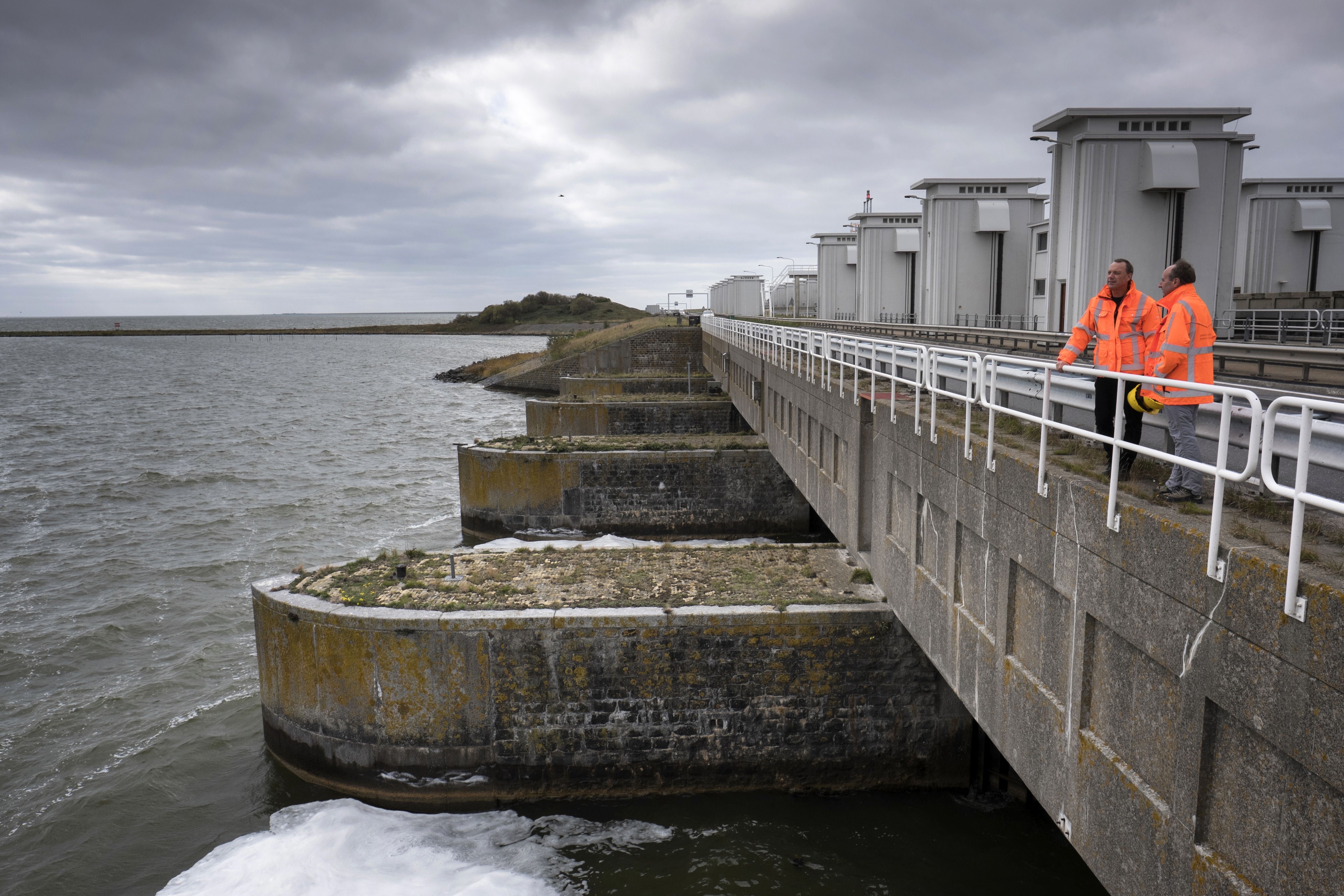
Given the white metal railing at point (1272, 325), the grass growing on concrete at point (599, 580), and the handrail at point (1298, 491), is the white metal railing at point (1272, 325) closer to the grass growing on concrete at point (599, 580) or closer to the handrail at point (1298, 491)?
the grass growing on concrete at point (599, 580)

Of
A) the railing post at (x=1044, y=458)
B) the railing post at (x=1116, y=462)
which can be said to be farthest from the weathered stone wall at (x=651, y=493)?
the railing post at (x=1116, y=462)

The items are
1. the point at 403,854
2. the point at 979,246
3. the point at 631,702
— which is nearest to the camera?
the point at 403,854

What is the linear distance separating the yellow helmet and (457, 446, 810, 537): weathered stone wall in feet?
57.6

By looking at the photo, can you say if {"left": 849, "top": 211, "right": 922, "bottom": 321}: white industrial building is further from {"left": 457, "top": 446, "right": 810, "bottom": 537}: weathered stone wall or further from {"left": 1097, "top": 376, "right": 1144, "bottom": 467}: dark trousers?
{"left": 1097, "top": 376, "right": 1144, "bottom": 467}: dark trousers

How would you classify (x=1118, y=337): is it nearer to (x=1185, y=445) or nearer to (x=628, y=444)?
(x=1185, y=445)

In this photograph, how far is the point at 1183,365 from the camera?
566cm

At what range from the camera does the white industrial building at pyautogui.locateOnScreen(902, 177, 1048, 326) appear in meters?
35.8

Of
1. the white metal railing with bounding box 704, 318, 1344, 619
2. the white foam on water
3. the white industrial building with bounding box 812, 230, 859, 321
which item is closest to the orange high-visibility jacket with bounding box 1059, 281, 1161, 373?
the white metal railing with bounding box 704, 318, 1344, 619

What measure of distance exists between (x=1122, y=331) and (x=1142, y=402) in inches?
39.7

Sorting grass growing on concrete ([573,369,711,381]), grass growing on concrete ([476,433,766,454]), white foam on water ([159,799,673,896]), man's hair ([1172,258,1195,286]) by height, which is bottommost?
white foam on water ([159,799,673,896])

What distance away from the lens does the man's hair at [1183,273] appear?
5734 mm

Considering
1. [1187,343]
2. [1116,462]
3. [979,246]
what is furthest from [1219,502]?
[979,246]

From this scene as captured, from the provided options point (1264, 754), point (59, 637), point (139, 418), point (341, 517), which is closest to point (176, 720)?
point (59, 637)

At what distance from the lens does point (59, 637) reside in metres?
17.3
